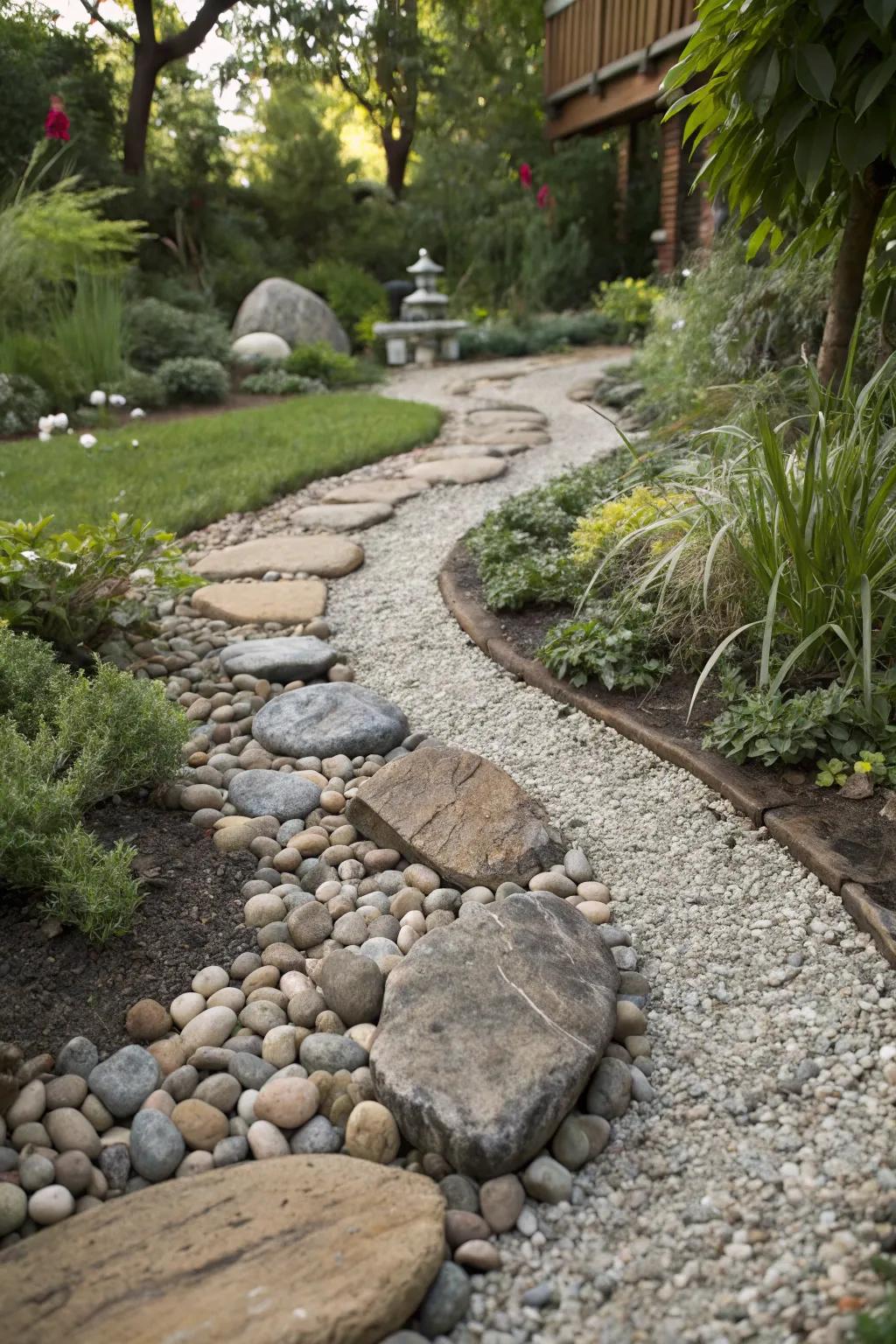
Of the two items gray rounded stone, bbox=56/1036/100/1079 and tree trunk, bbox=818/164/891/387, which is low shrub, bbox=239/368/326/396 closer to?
tree trunk, bbox=818/164/891/387

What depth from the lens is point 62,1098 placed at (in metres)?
1.52

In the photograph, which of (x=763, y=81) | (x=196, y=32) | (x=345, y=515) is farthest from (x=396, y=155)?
(x=763, y=81)

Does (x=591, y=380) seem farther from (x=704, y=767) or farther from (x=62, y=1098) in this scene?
(x=62, y=1098)

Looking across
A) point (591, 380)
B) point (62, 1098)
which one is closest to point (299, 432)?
point (591, 380)

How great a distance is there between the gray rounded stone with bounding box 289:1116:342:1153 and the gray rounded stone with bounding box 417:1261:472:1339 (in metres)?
0.27

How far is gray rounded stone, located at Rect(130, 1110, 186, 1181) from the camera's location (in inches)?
57.3

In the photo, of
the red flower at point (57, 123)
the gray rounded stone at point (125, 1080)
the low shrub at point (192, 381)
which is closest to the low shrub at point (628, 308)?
the low shrub at point (192, 381)

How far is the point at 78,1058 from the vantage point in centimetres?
158

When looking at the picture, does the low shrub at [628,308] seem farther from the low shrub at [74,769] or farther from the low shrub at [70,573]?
the low shrub at [74,769]

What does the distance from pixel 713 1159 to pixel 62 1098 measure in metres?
0.98

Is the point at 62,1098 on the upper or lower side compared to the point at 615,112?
lower

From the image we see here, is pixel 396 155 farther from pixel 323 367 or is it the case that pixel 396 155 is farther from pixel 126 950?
pixel 126 950

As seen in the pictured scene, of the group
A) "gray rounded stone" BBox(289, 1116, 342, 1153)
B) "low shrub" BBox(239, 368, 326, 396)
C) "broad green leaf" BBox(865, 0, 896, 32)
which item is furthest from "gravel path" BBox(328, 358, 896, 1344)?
"low shrub" BBox(239, 368, 326, 396)

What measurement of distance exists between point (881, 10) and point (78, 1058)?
2486 millimetres
